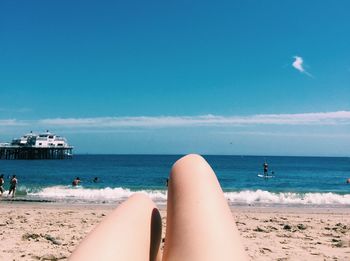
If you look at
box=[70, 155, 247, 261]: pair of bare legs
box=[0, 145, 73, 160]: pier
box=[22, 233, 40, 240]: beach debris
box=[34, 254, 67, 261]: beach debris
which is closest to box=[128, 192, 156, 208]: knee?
box=[70, 155, 247, 261]: pair of bare legs

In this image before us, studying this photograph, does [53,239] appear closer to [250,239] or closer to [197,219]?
[250,239]

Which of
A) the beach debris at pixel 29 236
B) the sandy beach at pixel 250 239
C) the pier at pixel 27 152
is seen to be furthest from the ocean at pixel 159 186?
the pier at pixel 27 152

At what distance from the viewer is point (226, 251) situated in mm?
1534

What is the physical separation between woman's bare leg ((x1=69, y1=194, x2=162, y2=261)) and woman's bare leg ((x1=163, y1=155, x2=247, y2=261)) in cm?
12

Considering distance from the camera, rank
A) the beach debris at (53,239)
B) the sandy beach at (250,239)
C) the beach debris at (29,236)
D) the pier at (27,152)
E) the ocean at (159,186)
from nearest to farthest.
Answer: the sandy beach at (250,239)
the beach debris at (53,239)
the beach debris at (29,236)
the ocean at (159,186)
the pier at (27,152)

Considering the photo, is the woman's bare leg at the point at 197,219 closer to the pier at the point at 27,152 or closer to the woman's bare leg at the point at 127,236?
the woman's bare leg at the point at 127,236

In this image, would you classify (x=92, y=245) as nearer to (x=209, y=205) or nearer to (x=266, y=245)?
(x=209, y=205)

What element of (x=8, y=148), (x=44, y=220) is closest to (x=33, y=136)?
(x=8, y=148)

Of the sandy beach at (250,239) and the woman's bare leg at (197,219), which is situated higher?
the woman's bare leg at (197,219)

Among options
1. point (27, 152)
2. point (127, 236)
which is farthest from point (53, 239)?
point (27, 152)

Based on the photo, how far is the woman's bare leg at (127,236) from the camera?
152cm

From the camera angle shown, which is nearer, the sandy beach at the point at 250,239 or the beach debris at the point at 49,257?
the beach debris at the point at 49,257

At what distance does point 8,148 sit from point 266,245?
78832 millimetres

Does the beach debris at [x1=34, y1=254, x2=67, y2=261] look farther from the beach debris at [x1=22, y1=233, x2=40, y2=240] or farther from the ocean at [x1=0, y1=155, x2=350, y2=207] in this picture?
the ocean at [x1=0, y1=155, x2=350, y2=207]
